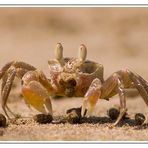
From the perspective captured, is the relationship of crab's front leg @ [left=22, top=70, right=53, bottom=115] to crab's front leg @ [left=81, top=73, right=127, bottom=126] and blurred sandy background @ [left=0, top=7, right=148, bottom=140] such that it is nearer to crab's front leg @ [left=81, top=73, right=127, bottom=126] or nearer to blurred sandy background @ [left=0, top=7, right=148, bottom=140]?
crab's front leg @ [left=81, top=73, right=127, bottom=126]

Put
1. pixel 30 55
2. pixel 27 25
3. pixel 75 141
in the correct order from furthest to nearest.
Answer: pixel 27 25, pixel 30 55, pixel 75 141

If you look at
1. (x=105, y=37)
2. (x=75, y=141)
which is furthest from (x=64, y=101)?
(x=105, y=37)

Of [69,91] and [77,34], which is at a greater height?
[69,91]

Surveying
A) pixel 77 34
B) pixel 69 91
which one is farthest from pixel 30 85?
pixel 77 34

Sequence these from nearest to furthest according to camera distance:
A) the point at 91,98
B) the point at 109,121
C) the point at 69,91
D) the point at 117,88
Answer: the point at 91,98 < the point at 117,88 < the point at 69,91 < the point at 109,121

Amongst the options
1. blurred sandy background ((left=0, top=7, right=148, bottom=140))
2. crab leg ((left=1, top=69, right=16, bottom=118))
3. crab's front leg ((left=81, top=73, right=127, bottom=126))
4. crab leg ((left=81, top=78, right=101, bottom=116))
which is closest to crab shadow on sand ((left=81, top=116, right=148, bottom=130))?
crab's front leg ((left=81, top=73, right=127, bottom=126))

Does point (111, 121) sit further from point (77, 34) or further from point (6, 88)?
point (77, 34)

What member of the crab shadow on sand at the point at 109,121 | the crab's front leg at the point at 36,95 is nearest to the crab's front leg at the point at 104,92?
the crab shadow on sand at the point at 109,121

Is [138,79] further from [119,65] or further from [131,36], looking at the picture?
[131,36]
